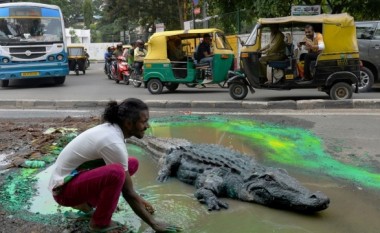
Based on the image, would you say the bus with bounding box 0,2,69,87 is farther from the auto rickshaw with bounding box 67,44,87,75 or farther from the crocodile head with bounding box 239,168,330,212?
the crocodile head with bounding box 239,168,330,212

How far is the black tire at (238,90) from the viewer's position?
10.6 meters

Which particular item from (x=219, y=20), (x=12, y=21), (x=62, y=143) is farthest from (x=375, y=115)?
(x=12, y=21)

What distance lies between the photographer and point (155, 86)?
12.9m

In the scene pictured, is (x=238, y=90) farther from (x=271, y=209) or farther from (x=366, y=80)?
(x=271, y=209)

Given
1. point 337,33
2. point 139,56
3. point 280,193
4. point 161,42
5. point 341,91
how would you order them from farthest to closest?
point 139,56
point 161,42
point 341,91
point 337,33
point 280,193

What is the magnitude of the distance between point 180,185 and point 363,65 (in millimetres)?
9240

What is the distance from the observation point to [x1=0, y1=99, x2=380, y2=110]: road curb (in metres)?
9.29

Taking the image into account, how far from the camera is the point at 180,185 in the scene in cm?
473

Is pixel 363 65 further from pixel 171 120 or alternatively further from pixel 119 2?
pixel 119 2

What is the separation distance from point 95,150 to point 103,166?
14cm

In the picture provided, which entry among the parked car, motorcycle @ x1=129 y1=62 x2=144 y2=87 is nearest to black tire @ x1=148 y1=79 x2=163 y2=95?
motorcycle @ x1=129 y1=62 x2=144 y2=87

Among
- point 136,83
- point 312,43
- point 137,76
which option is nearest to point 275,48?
point 312,43

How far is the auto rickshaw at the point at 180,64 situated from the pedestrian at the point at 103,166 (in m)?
9.39

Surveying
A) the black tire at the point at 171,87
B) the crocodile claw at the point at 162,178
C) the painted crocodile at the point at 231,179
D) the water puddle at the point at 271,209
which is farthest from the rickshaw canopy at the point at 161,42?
the crocodile claw at the point at 162,178
